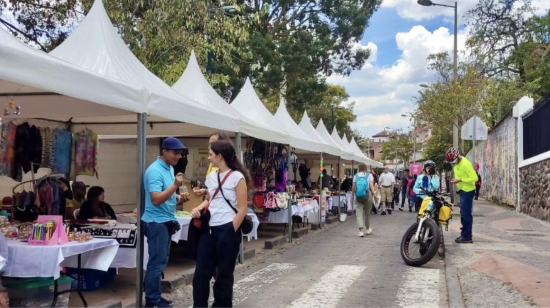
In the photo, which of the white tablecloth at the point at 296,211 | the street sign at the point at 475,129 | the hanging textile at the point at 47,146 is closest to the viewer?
the hanging textile at the point at 47,146

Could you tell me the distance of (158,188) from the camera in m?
5.50

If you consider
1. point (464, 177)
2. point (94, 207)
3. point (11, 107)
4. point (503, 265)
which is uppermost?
point (11, 107)

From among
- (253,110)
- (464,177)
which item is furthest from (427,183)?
(253,110)

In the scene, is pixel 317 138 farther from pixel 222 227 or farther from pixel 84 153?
pixel 222 227

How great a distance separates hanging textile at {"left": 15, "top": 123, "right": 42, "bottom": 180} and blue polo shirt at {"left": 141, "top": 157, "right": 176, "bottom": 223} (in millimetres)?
2921

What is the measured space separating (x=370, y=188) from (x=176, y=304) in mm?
7256

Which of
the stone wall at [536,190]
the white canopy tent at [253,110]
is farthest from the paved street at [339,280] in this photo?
the stone wall at [536,190]

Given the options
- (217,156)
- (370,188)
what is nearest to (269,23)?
(370,188)

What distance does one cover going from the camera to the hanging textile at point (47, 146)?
A: 26.3ft

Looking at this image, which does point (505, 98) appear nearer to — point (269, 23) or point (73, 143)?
point (269, 23)

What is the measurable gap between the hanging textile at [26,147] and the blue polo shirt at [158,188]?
2921 mm

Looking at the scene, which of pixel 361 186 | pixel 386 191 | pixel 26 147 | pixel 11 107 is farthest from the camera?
pixel 386 191

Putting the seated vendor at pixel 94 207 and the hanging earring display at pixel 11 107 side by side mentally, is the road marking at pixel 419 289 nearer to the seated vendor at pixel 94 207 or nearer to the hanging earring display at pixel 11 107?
the seated vendor at pixel 94 207

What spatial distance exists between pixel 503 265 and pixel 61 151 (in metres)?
7.29
